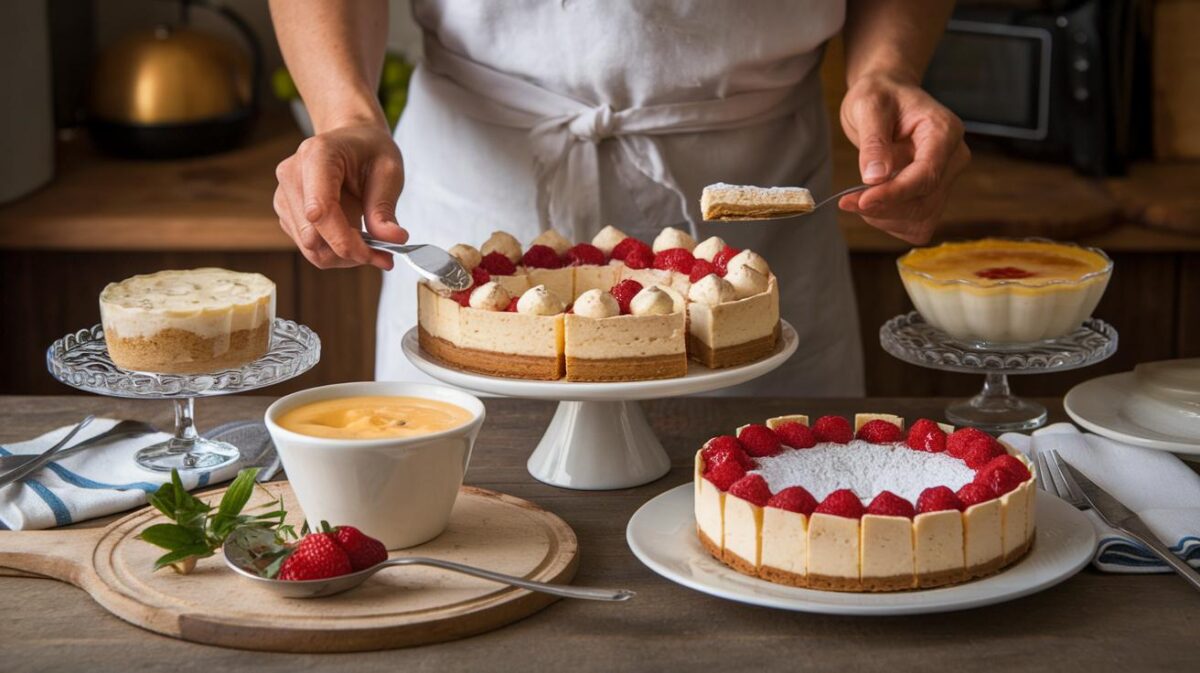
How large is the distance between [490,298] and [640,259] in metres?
0.23

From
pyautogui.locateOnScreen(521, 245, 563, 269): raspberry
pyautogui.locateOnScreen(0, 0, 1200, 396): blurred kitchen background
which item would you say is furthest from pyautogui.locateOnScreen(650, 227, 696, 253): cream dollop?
pyautogui.locateOnScreen(0, 0, 1200, 396): blurred kitchen background

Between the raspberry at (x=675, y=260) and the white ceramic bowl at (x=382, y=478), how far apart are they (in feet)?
1.36

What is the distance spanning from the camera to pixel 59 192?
112 inches

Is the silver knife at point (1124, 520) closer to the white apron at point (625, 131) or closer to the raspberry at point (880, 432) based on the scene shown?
the raspberry at point (880, 432)

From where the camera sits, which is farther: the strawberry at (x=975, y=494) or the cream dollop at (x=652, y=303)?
the cream dollop at (x=652, y=303)

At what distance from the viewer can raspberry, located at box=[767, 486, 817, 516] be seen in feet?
3.71

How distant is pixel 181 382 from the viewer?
1.52m

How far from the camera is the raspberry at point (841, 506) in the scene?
3.67 ft

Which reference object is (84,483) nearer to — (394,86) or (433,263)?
(433,263)

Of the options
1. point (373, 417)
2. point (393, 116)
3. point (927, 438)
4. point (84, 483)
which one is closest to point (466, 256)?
point (373, 417)

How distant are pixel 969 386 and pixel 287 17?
5.42 feet

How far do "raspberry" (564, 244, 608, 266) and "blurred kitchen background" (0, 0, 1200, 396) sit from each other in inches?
45.7

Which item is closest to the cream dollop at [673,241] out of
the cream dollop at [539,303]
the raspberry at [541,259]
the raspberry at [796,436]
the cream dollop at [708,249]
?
the cream dollop at [708,249]

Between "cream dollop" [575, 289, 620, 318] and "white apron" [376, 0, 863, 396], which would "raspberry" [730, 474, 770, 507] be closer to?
"cream dollop" [575, 289, 620, 318]
